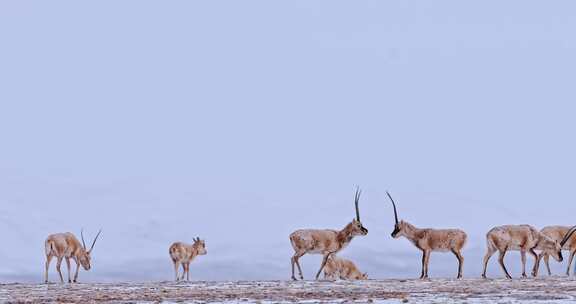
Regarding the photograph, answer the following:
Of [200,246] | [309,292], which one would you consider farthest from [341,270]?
[309,292]

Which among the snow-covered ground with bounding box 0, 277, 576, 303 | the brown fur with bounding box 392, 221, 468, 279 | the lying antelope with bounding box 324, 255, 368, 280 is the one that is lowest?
the snow-covered ground with bounding box 0, 277, 576, 303

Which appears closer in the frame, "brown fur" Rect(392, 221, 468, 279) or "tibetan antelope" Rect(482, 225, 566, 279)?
"tibetan antelope" Rect(482, 225, 566, 279)

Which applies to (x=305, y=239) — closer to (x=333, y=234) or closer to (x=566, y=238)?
(x=333, y=234)

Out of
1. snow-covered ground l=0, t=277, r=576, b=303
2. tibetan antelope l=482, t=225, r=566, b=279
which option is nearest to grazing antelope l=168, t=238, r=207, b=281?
snow-covered ground l=0, t=277, r=576, b=303

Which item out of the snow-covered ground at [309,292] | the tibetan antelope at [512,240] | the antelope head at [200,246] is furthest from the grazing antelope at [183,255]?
the tibetan antelope at [512,240]

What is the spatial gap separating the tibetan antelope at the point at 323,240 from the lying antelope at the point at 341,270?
3026mm

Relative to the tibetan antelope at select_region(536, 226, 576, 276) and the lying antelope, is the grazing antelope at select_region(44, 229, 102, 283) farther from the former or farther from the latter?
the tibetan antelope at select_region(536, 226, 576, 276)

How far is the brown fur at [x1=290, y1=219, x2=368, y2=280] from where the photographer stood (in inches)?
1228

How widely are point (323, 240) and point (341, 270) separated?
4.45 meters

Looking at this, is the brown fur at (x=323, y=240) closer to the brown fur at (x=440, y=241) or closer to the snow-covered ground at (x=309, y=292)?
the brown fur at (x=440, y=241)

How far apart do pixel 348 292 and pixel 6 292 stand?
7293mm

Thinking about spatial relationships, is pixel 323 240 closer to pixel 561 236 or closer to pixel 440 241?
pixel 440 241

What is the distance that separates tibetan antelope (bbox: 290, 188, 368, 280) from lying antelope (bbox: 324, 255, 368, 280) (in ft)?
9.93

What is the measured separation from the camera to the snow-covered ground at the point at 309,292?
20.7m
